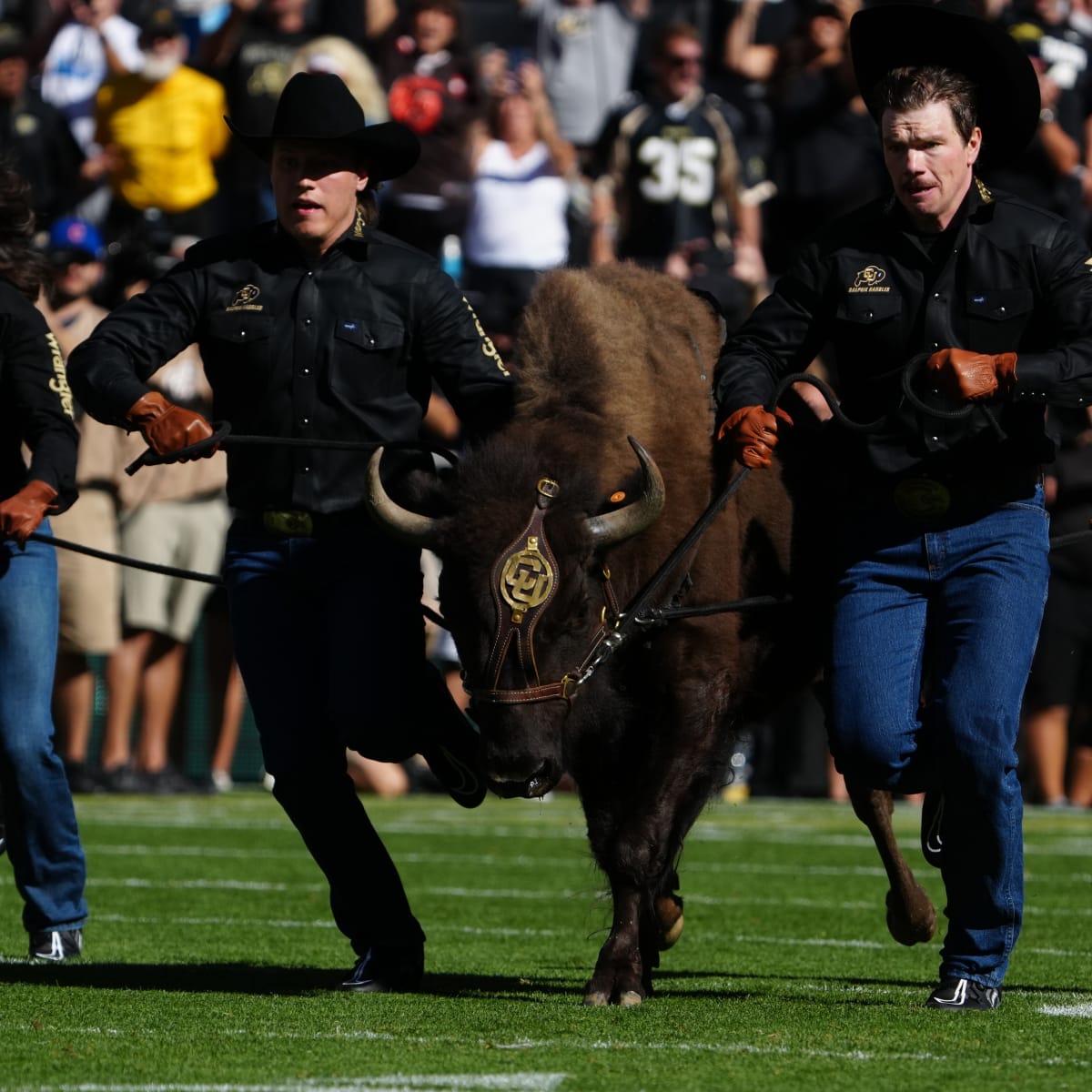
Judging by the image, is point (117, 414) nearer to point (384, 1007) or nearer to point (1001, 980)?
point (384, 1007)

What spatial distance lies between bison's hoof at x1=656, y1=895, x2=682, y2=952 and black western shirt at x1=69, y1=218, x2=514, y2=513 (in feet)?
5.30

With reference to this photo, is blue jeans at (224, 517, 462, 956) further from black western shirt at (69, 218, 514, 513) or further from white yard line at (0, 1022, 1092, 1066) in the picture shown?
white yard line at (0, 1022, 1092, 1066)

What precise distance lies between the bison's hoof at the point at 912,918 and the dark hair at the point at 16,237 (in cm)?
342

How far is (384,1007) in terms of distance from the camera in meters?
6.38

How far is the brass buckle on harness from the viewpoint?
6793 millimetres

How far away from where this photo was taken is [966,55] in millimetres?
6562

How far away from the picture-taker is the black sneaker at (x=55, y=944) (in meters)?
7.37

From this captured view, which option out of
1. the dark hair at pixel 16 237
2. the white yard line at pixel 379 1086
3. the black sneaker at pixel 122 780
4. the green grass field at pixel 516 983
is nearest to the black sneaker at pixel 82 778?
the black sneaker at pixel 122 780

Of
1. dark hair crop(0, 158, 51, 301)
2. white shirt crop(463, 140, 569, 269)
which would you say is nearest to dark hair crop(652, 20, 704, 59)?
white shirt crop(463, 140, 569, 269)

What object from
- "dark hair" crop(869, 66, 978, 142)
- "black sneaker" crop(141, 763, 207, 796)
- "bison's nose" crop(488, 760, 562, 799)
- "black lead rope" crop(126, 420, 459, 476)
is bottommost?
"black sneaker" crop(141, 763, 207, 796)

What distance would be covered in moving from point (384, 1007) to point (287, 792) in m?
0.79

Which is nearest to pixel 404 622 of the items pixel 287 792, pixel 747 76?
pixel 287 792

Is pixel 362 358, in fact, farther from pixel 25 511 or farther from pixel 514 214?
pixel 514 214

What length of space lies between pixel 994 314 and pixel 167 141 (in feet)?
34.3
